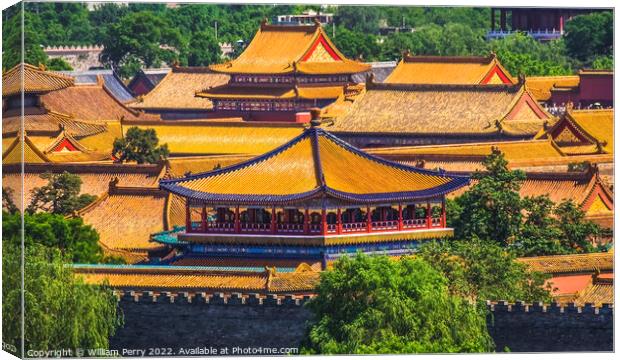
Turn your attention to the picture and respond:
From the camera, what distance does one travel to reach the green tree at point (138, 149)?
274 feet

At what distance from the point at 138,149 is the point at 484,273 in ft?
104

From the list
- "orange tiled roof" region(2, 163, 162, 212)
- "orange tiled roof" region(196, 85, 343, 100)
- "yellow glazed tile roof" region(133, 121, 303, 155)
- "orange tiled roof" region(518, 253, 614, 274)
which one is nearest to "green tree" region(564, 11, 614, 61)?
"orange tiled roof" region(196, 85, 343, 100)

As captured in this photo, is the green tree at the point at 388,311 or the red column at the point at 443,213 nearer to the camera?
the green tree at the point at 388,311

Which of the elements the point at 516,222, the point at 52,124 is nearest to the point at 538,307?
the point at 516,222

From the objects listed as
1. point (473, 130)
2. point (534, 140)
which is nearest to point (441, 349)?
point (534, 140)

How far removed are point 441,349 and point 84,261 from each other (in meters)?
11.2

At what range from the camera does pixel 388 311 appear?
4903 centimetres

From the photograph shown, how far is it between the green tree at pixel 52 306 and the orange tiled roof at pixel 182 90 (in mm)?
60941

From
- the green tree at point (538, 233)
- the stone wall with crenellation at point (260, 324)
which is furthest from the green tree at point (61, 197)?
the stone wall with crenellation at point (260, 324)

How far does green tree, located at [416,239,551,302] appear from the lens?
5294 cm

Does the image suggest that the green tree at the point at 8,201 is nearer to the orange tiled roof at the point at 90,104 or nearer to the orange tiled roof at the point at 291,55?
the orange tiled roof at the point at 90,104

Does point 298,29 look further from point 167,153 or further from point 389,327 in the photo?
point 389,327

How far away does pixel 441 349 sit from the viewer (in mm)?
48438

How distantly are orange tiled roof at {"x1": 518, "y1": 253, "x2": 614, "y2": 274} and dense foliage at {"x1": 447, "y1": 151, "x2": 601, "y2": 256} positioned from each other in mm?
1420
